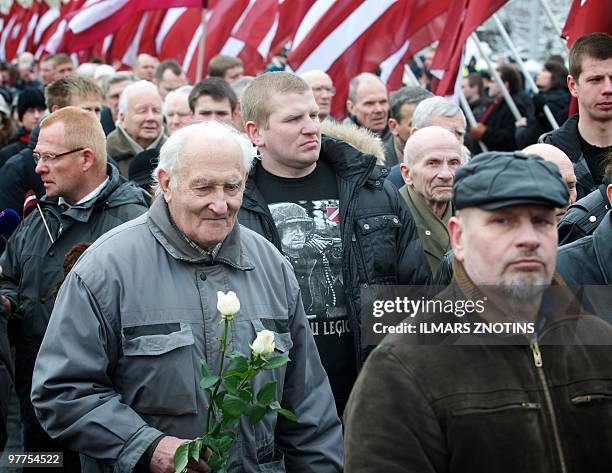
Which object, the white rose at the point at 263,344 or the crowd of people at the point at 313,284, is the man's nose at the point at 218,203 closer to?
the crowd of people at the point at 313,284

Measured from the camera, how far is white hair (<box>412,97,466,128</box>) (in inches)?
290

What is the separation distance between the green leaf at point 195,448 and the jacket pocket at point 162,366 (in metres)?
0.21

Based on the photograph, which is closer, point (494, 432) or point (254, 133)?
point (494, 432)

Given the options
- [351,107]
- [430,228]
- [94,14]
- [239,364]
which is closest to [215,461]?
[239,364]

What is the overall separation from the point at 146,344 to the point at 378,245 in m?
1.69

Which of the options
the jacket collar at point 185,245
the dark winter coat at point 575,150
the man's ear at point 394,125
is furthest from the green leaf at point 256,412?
the man's ear at point 394,125

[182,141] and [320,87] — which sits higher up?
[320,87]

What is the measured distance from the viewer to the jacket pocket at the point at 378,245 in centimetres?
524

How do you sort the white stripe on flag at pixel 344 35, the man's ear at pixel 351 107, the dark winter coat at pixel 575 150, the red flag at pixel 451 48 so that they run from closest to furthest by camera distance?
the dark winter coat at pixel 575 150 < the red flag at pixel 451 48 < the man's ear at pixel 351 107 < the white stripe on flag at pixel 344 35

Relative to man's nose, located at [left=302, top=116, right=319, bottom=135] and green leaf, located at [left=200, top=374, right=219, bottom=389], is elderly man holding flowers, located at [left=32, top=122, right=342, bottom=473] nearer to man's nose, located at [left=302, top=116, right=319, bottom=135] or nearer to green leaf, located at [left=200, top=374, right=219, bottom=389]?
green leaf, located at [left=200, top=374, right=219, bottom=389]

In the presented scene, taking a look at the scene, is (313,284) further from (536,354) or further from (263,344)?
(536,354)

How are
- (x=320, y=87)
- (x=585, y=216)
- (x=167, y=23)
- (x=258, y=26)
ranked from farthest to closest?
(x=167, y=23) → (x=258, y=26) → (x=320, y=87) → (x=585, y=216)

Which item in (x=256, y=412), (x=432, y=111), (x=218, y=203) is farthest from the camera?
(x=432, y=111)

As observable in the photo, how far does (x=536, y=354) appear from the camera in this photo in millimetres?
2828
